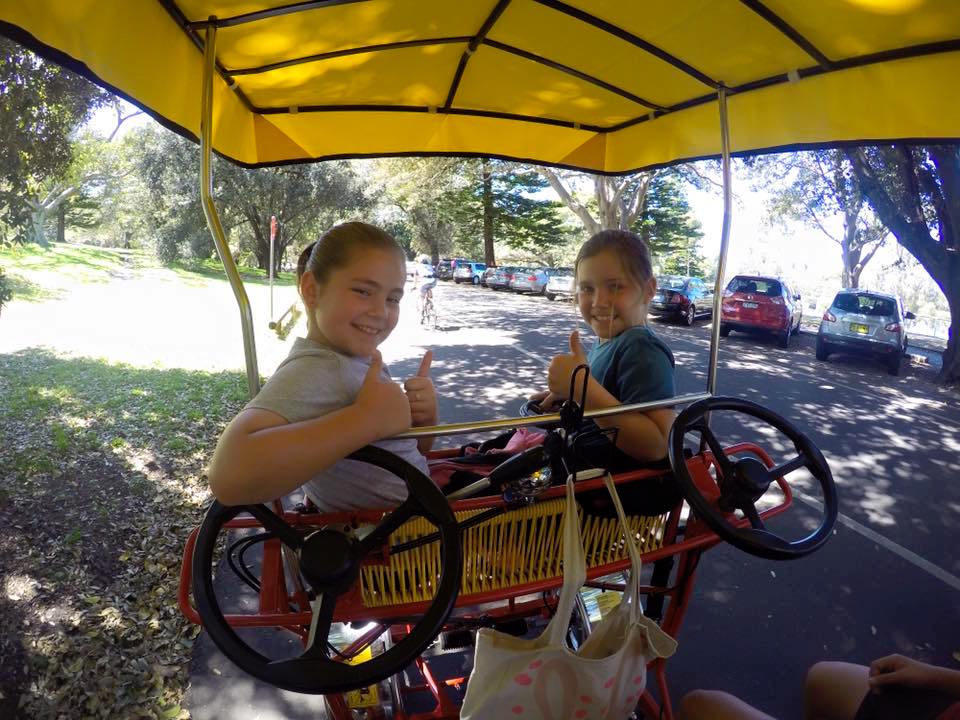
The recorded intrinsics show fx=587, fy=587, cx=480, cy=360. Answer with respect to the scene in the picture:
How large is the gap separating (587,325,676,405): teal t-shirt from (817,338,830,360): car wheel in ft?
40.7

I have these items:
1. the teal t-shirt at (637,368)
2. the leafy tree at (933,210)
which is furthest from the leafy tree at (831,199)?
the teal t-shirt at (637,368)

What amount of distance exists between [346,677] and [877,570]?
154 inches

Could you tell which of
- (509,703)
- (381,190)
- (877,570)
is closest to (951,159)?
(877,570)

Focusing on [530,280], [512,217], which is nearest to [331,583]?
[530,280]

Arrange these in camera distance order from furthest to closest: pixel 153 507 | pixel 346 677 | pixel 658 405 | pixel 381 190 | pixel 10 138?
pixel 381 190 → pixel 10 138 → pixel 153 507 → pixel 658 405 → pixel 346 677

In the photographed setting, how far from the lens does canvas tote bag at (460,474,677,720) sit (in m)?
1.36

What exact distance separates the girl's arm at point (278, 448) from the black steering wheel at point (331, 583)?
0.22 feet

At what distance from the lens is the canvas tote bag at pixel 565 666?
1.36 meters

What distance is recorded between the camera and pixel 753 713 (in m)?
1.73

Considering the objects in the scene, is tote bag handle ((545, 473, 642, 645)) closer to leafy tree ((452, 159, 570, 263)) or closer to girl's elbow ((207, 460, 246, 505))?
girl's elbow ((207, 460, 246, 505))

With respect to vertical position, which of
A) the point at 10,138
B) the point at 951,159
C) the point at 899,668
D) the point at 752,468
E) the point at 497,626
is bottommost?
the point at 497,626

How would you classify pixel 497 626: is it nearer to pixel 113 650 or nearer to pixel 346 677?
pixel 346 677

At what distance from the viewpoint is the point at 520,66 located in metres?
2.48

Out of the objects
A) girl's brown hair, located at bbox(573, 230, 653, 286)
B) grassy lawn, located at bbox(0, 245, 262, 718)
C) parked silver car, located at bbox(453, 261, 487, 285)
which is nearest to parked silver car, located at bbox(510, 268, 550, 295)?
parked silver car, located at bbox(453, 261, 487, 285)
